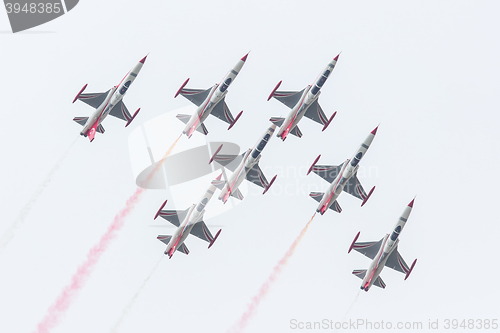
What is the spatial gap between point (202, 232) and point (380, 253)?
19.6 metres

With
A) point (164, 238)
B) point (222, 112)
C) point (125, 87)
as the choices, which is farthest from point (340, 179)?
point (125, 87)

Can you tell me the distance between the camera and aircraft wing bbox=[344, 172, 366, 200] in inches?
3115

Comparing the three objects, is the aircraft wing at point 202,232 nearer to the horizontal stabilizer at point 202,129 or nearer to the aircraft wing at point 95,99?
the horizontal stabilizer at point 202,129

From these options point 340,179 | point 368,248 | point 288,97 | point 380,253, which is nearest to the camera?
point 340,179

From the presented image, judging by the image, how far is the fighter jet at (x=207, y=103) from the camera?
71000 millimetres

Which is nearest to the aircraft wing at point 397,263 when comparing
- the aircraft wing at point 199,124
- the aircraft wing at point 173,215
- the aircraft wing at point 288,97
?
the aircraft wing at point 288,97

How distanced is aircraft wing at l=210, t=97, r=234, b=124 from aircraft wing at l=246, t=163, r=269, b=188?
610 centimetres

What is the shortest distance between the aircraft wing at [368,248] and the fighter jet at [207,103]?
19.8 m

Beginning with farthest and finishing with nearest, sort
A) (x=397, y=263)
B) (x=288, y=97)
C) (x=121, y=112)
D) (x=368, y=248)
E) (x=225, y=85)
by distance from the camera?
(x=397, y=263), (x=288, y=97), (x=368, y=248), (x=121, y=112), (x=225, y=85)

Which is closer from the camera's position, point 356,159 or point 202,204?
point 202,204

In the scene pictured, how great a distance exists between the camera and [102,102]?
2876 inches

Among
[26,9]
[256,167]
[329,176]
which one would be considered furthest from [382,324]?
[26,9]

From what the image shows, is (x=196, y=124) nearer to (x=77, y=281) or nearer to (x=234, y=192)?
(x=234, y=192)

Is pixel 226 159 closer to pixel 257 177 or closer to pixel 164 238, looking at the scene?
pixel 257 177
